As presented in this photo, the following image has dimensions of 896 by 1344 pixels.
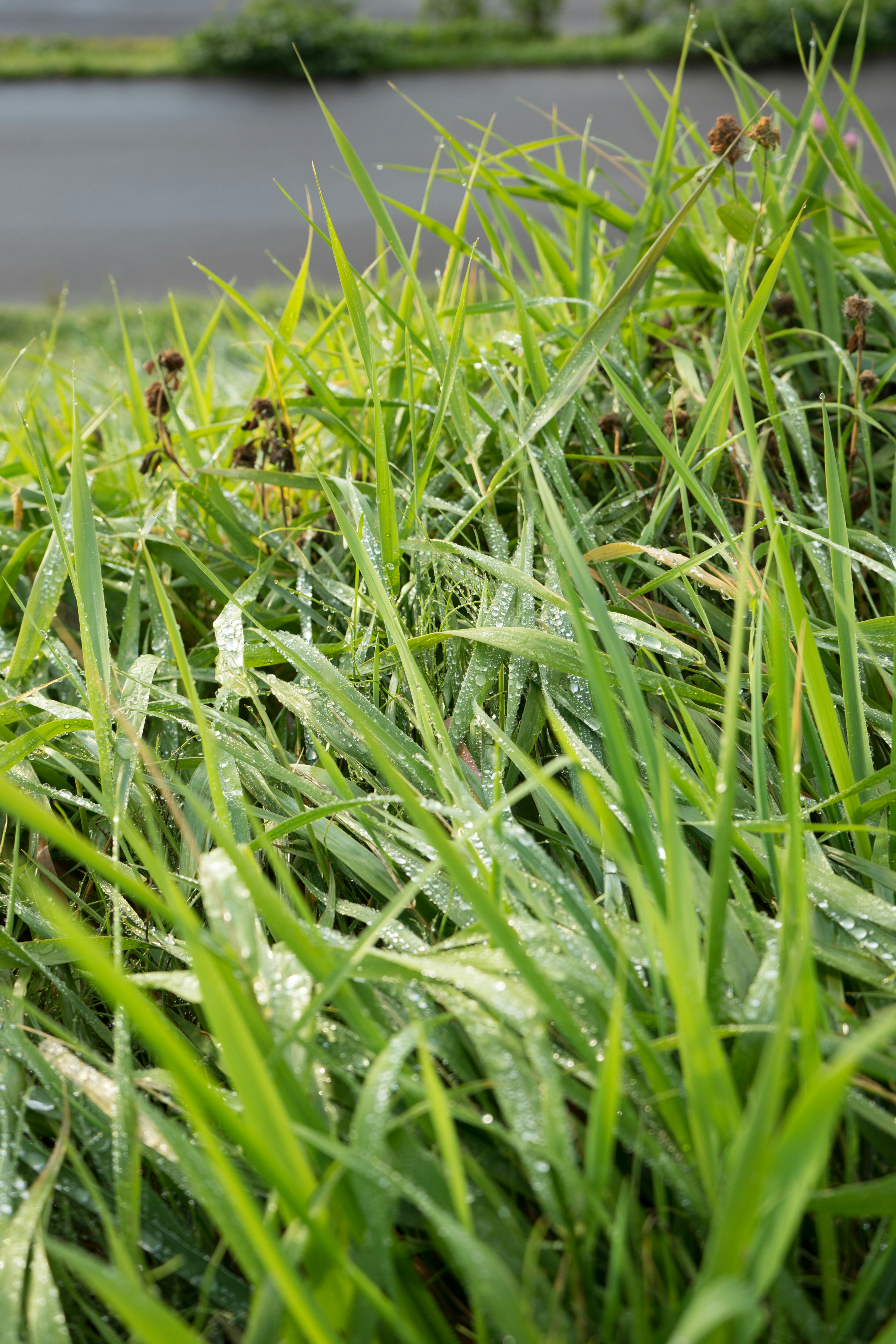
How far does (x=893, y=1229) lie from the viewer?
0.48 metres

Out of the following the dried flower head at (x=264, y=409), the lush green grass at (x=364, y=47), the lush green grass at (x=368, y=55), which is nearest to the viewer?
the dried flower head at (x=264, y=409)

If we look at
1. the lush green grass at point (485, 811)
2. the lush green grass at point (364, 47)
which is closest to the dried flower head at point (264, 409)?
the lush green grass at point (485, 811)

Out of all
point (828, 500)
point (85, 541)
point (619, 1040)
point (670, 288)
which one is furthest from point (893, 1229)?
point (670, 288)

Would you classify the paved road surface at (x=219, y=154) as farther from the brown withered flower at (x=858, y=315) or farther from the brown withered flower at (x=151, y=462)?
the brown withered flower at (x=858, y=315)

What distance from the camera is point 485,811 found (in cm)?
78

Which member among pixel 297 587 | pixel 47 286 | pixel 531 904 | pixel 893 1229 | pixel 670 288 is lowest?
pixel 893 1229

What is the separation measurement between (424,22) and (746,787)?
15423 millimetres

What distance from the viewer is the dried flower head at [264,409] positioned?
120 centimetres

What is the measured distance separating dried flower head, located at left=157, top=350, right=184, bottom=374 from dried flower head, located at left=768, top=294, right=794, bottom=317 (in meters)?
0.96

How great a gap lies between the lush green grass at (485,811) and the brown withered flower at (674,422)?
0.12ft

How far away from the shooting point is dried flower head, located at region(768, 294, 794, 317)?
1.32 meters

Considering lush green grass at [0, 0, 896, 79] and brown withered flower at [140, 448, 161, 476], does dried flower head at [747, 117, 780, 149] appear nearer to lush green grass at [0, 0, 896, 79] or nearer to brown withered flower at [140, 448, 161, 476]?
brown withered flower at [140, 448, 161, 476]

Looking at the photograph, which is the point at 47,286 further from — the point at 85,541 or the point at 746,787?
the point at 746,787

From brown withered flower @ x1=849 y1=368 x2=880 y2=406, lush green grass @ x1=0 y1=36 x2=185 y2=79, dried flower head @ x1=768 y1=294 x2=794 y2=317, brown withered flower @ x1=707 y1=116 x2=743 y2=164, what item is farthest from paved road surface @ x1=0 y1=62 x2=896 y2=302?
brown withered flower @ x1=849 y1=368 x2=880 y2=406
